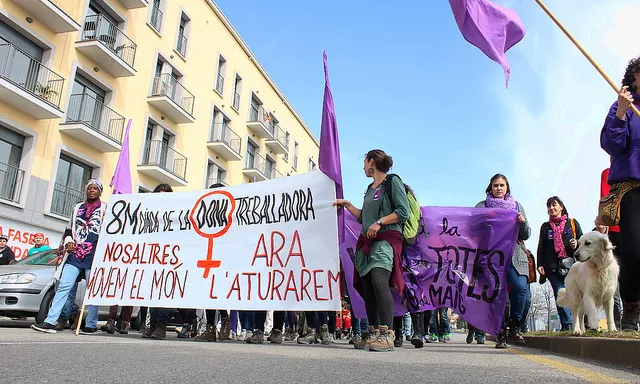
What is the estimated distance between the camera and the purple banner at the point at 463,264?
227 inches

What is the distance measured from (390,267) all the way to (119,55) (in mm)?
17838

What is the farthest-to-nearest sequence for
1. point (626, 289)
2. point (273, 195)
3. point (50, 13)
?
point (50, 13) → point (273, 195) → point (626, 289)

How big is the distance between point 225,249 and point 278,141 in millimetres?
29112

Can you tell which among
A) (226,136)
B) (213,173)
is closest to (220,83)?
(226,136)

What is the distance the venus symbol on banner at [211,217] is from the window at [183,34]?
19411 millimetres

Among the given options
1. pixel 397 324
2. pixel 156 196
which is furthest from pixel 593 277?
pixel 156 196

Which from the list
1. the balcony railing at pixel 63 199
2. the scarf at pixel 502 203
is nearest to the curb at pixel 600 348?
the scarf at pixel 502 203

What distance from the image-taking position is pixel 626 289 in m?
3.89

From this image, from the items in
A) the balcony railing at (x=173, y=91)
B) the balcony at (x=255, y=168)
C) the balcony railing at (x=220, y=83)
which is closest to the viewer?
the balcony railing at (x=173, y=91)

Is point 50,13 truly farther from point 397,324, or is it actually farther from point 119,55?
point 397,324

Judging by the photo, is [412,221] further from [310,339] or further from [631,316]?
[631,316]

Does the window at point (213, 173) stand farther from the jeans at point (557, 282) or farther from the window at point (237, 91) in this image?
the jeans at point (557, 282)

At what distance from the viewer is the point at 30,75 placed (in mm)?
16109

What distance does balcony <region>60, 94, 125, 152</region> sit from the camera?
17.3 metres
